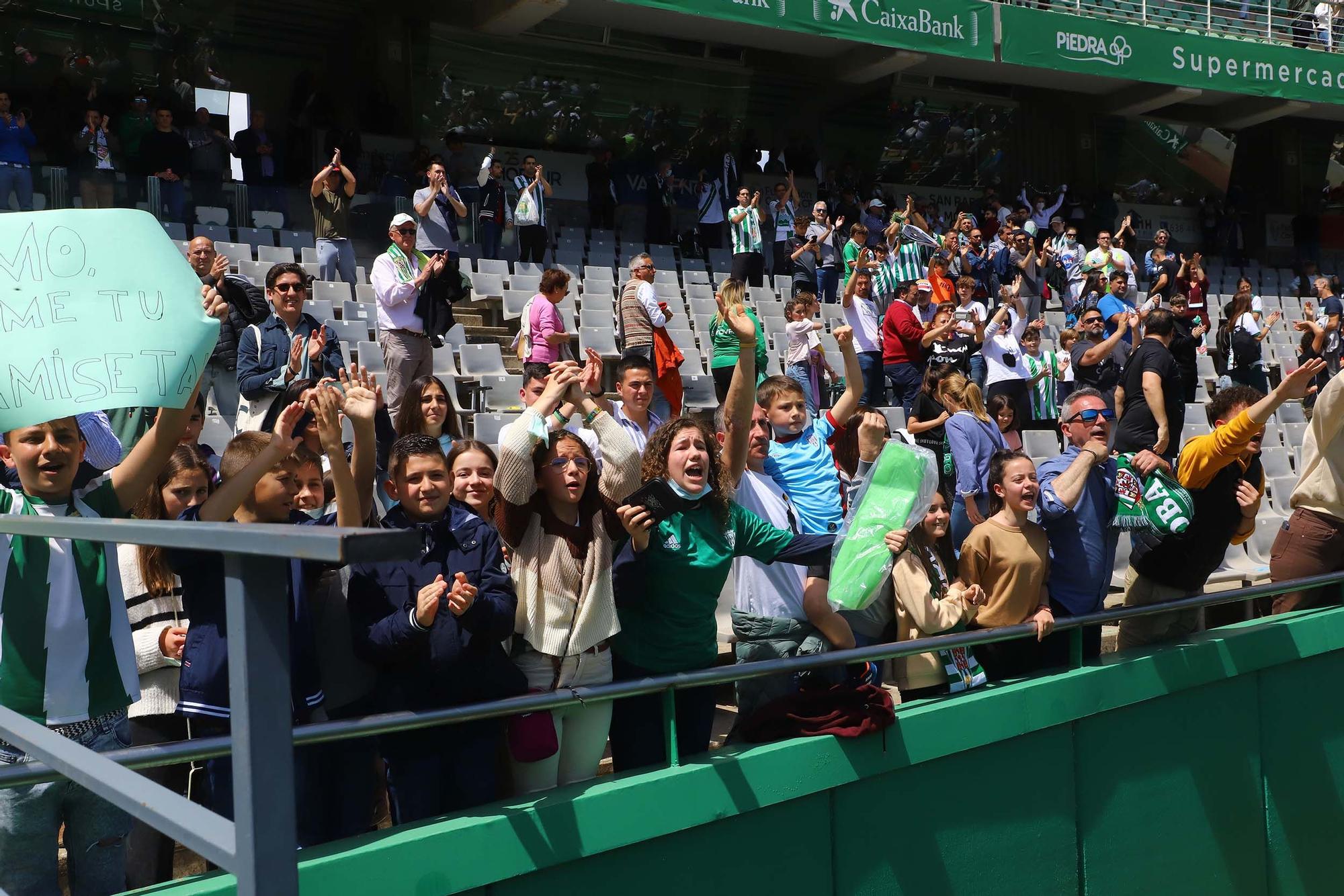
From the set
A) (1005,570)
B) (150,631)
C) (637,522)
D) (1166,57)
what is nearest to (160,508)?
(150,631)

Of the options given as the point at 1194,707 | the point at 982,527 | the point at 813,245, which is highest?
the point at 813,245

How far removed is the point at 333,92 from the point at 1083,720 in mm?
15934

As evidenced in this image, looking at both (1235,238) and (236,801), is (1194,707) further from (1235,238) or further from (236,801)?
(1235,238)

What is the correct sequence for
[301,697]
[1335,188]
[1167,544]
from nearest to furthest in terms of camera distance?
1. [301,697]
2. [1167,544]
3. [1335,188]

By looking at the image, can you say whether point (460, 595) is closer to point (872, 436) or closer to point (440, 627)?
point (440, 627)

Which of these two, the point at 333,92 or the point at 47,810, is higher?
the point at 333,92

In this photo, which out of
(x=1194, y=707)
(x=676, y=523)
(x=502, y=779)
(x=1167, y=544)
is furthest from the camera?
(x=1167, y=544)

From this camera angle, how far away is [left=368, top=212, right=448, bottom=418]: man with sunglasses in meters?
7.01

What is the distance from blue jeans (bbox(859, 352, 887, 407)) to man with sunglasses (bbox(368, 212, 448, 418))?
3.48 meters

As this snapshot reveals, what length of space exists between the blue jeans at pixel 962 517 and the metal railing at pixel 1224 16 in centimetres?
1492

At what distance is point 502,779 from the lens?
2990 mm

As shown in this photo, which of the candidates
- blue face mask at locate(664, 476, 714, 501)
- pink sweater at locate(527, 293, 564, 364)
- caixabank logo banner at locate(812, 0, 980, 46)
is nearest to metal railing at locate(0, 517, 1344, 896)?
blue face mask at locate(664, 476, 714, 501)

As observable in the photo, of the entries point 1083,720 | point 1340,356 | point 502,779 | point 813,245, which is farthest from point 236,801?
point 1340,356

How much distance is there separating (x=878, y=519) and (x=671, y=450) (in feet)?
2.23
